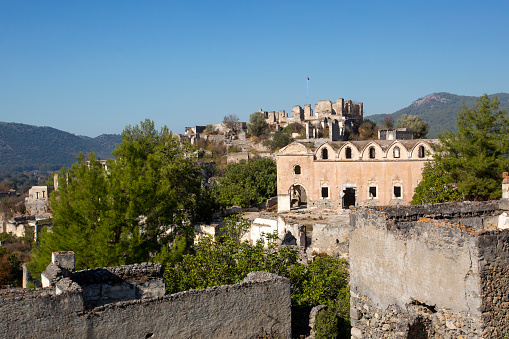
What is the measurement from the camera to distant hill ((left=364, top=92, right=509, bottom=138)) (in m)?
132

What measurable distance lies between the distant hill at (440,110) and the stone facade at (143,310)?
372 feet

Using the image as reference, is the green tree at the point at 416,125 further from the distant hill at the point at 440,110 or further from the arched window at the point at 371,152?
the distant hill at the point at 440,110

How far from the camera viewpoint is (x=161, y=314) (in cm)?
859

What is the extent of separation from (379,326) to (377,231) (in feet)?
6.28

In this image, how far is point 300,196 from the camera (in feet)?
134

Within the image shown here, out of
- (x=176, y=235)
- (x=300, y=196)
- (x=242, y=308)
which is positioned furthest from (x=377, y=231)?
(x=300, y=196)

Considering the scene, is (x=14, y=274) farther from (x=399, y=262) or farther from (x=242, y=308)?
(x=399, y=262)

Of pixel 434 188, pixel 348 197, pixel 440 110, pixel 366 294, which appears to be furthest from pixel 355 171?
pixel 440 110

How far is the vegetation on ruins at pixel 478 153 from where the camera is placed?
2249 centimetres

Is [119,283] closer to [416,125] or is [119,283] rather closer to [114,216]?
[114,216]

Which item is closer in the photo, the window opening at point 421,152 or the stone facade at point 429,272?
the stone facade at point 429,272

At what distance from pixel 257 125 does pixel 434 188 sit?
156ft

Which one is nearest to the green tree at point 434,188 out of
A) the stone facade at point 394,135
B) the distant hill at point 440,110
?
the stone facade at point 394,135

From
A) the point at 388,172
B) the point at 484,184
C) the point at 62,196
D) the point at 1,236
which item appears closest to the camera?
the point at 62,196
